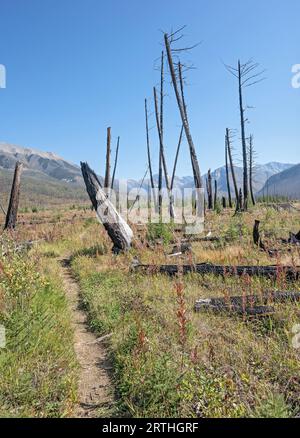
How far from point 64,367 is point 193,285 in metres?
3.11

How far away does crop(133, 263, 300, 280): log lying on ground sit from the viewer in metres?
5.60

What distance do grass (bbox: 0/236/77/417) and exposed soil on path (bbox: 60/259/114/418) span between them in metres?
0.14

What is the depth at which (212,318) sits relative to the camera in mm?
4555

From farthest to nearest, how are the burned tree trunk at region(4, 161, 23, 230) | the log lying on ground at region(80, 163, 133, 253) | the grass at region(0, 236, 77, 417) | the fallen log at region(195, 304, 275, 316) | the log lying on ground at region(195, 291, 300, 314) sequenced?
the burned tree trunk at region(4, 161, 23, 230) < the log lying on ground at region(80, 163, 133, 253) < the log lying on ground at region(195, 291, 300, 314) < the fallen log at region(195, 304, 275, 316) < the grass at region(0, 236, 77, 417)

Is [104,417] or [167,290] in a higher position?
[167,290]

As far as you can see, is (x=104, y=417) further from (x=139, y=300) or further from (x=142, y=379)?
(x=139, y=300)

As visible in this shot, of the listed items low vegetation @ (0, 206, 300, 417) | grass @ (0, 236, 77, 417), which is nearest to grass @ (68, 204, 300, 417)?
low vegetation @ (0, 206, 300, 417)

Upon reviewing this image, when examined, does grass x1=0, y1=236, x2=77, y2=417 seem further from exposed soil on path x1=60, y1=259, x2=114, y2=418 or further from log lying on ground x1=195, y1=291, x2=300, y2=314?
log lying on ground x1=195, y1=291, x2=300, y2=314

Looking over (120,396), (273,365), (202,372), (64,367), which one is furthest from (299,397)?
(64,367)

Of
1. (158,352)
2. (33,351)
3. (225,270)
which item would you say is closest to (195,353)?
(158,352)

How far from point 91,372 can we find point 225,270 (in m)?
3.50

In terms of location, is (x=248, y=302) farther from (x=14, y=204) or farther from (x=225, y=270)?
(x=14, y=204)

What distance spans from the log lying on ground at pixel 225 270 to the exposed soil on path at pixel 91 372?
5.81 feet
